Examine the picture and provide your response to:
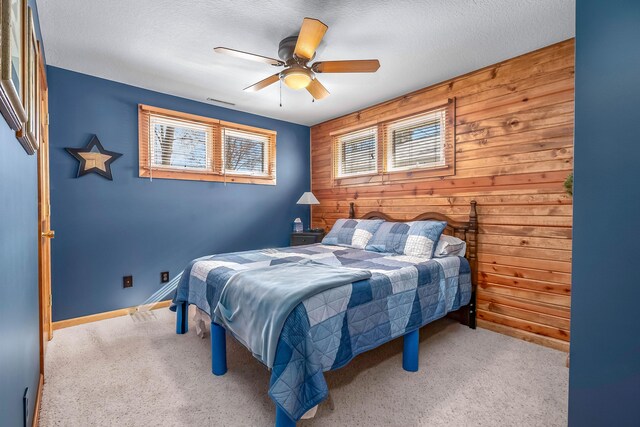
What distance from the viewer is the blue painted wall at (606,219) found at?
874mm

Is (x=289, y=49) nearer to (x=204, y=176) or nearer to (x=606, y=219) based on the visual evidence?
(x=204, y=176)

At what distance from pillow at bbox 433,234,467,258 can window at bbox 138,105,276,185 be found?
8.46 ft

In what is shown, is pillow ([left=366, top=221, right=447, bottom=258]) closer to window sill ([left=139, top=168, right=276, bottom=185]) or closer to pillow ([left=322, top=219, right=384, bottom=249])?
pillow ([left=322, top=219, right=384, bottom=249])

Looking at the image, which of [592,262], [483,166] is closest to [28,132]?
[592,262]

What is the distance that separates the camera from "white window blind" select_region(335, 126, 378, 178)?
13.3 feet

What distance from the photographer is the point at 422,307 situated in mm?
2234

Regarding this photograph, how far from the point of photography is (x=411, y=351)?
2.13m

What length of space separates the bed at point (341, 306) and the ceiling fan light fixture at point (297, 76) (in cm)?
144

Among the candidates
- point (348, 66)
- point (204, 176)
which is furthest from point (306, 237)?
point (348, 66)

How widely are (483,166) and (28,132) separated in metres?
3.31

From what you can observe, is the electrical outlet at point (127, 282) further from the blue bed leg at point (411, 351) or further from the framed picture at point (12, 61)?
the blue bed leg at point (411, 351)

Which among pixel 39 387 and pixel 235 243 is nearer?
pixel 39 387

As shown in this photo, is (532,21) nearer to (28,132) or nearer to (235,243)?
(28,132)

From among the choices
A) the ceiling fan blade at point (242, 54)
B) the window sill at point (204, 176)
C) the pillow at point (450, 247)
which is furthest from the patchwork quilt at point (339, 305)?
the ceiling fan blade at point (242, 54)
